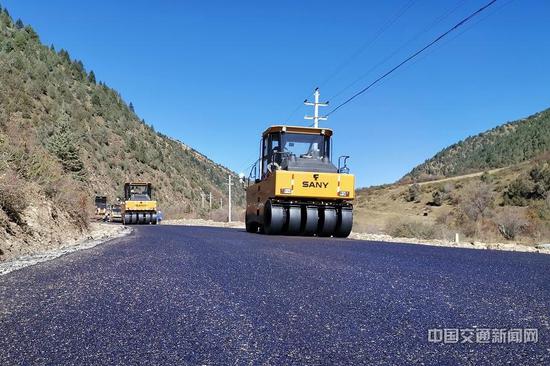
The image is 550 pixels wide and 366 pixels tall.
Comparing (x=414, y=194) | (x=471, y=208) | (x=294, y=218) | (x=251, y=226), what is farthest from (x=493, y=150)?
(x=294, y=218)

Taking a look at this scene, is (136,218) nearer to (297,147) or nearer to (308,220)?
(297,147)

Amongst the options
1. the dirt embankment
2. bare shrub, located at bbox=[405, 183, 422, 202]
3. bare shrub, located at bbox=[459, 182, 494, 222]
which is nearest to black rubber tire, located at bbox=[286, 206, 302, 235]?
the dirt embankment

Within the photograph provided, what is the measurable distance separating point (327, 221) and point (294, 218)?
100cm

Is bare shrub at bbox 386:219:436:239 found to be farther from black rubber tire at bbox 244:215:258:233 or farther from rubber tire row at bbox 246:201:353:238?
black rubber tire at bbox 244:215:258:233

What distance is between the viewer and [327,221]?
1404cm

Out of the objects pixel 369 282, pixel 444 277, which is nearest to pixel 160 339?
pixel 369 282

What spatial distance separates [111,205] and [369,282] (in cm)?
4063

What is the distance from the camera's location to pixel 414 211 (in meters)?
46.6

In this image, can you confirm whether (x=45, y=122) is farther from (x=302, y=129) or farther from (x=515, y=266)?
(x=515, y=266)

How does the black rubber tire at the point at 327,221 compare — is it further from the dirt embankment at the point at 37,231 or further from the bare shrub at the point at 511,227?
the bare shrub at the point at 511,227
